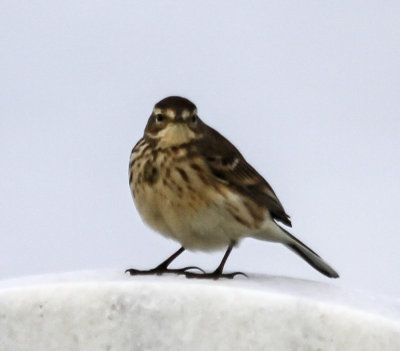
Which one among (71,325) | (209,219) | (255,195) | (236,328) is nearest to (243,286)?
(236,328)

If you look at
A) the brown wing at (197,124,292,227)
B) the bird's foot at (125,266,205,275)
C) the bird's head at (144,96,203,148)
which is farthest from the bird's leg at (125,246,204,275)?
the bird's head at (144,96,203,148)

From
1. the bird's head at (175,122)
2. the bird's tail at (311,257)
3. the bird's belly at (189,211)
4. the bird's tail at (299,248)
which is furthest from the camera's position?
the bird's tail at (311,257)

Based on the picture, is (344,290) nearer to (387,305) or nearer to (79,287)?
(387,305)

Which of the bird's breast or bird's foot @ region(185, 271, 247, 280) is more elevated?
the bird's breast

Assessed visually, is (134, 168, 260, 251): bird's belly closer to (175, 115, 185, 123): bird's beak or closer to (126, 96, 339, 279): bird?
(126, 96, 339, 279): bird

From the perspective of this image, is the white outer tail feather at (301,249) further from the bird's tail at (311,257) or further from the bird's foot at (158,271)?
the bird's foot at (158,271)

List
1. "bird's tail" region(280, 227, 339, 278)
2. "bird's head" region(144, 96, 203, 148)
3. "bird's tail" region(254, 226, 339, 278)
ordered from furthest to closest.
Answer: "bird's tail" region(280, 227, 339, 278) < "bird's tail" region(254, 226, 339, 278) < "bird's head" region(144, 96, 203, 148)

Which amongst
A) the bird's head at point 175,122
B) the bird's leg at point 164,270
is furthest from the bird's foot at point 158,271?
the bird's head at point 175,122

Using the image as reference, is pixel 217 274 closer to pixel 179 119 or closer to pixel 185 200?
pixel 185 200
